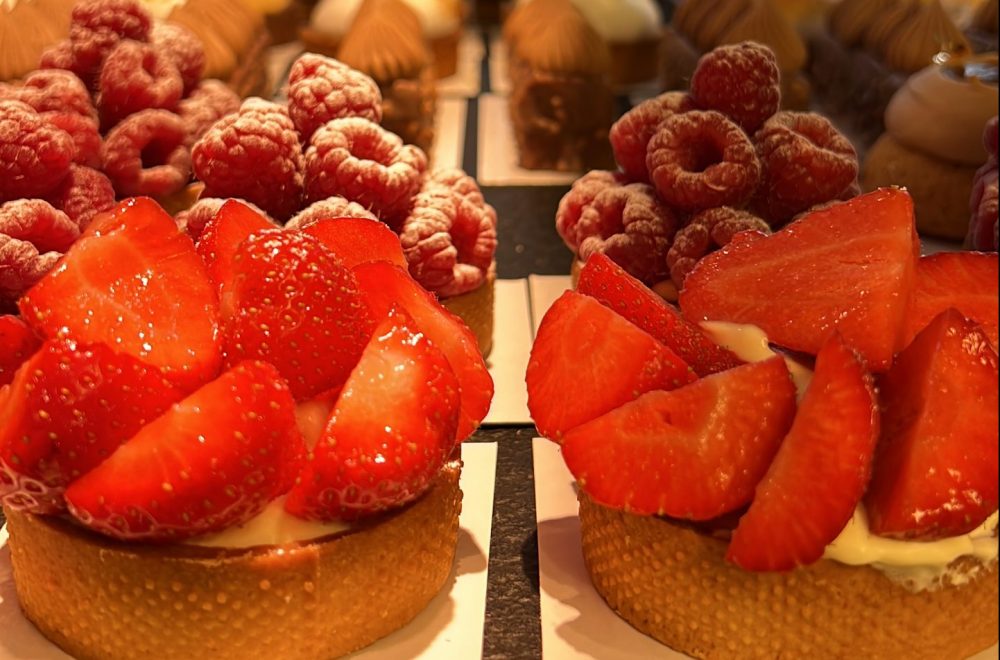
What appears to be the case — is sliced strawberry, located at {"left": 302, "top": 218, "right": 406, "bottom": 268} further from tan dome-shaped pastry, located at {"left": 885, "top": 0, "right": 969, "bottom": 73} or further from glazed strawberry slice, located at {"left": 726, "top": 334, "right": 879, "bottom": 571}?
tan dome-shaped pastry, located at {"left": 885, "top": 0, "right": 969, "bottom": 73}

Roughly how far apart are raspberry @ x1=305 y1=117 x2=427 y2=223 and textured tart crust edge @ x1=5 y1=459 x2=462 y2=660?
59 centimetres

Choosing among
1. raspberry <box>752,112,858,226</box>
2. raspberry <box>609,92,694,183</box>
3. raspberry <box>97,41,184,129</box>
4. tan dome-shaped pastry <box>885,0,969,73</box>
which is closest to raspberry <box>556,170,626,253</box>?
raspberry <box>609,92,694,183</box>

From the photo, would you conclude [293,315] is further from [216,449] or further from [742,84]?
[742,84]

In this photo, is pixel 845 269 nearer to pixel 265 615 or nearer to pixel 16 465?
pixel 265 615

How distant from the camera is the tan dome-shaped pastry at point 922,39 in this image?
2807 mm

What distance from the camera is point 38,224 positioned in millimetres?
1647

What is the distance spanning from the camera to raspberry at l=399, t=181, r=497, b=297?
1.73 metres

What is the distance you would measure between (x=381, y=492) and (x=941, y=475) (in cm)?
52

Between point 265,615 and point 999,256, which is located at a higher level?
point 999,256

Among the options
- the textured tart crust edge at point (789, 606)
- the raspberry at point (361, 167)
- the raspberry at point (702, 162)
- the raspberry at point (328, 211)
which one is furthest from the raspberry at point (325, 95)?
the textured tart crust edge at point (789, 606)

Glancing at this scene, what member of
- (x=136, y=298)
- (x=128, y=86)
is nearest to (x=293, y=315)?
(x=136, y=298)

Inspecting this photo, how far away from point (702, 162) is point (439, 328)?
554 mm

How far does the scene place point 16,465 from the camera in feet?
3.51

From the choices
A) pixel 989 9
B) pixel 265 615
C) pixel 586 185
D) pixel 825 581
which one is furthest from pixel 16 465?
pixel 989 9
